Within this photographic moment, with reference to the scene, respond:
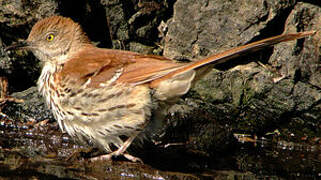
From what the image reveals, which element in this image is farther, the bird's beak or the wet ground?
the bird's beak

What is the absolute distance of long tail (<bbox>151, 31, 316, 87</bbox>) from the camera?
133 inches

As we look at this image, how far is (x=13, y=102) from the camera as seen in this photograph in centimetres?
615

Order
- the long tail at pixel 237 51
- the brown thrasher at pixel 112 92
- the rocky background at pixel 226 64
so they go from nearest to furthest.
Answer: the long tail at pixel 237 51 < the brown thrasher at pixel 112 92 < the rocky background at pixel 226 64

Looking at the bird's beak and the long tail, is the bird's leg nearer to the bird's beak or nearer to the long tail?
the long tail

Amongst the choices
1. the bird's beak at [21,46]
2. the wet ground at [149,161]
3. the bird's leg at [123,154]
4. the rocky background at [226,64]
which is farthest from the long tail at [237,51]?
the bird's beak at [21,46]

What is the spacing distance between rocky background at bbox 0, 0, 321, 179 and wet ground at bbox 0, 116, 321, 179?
195 mm

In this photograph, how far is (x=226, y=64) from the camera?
20.1 feet

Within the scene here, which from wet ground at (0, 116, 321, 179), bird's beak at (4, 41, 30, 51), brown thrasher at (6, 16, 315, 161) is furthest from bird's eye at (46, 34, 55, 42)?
wet ground at (0, 116, 321, 179)

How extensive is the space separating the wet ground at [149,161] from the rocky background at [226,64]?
7.7 inches

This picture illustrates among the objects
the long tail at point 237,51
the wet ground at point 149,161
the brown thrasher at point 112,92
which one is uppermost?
the long tail at point 237,51

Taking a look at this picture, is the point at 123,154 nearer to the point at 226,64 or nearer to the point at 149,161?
the point at 149,161

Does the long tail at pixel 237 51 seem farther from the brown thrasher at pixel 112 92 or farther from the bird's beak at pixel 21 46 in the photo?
the bird's beak at pixel 21 46

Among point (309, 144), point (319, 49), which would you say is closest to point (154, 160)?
point (309, 144)

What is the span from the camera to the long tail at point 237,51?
338 cm
